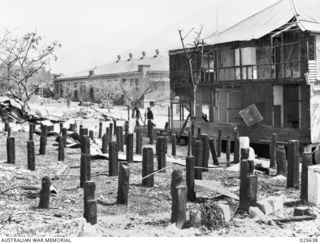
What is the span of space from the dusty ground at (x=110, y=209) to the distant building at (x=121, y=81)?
3672 centimetres

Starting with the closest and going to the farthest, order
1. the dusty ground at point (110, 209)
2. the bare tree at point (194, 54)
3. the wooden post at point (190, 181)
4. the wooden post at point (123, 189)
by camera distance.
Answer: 1. the dusty ground at point (110, 209)
2. the wooden post at point (123, 189)
3. the wooden post at point (190, 181)
4. the bare tree at point (194, 54)

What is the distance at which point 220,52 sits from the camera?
1154 inches

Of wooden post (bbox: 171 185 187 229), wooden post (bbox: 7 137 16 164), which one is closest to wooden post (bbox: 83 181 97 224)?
wooden post (bbox: 171 185 187 229)

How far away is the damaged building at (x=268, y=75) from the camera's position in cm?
2298

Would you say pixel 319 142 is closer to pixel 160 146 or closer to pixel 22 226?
pixel 160 146

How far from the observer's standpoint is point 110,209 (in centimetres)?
1055

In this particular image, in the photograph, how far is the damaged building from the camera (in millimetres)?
22984

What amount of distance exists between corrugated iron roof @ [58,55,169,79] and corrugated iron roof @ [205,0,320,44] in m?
28.8

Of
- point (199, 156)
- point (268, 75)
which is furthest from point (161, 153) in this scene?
point (268, 75)

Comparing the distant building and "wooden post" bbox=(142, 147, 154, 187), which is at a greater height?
the distant building

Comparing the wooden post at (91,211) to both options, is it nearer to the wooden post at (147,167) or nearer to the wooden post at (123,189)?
the wooden post at (123,189)

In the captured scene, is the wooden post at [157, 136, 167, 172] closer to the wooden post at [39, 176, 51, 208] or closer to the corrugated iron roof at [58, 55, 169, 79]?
the wooden post at [39, 176, 51, 208]

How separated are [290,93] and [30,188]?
55.2 ft

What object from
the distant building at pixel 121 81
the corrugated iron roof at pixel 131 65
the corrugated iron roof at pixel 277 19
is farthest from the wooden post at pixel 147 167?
the corrugated iron roof at pixel 131 65
